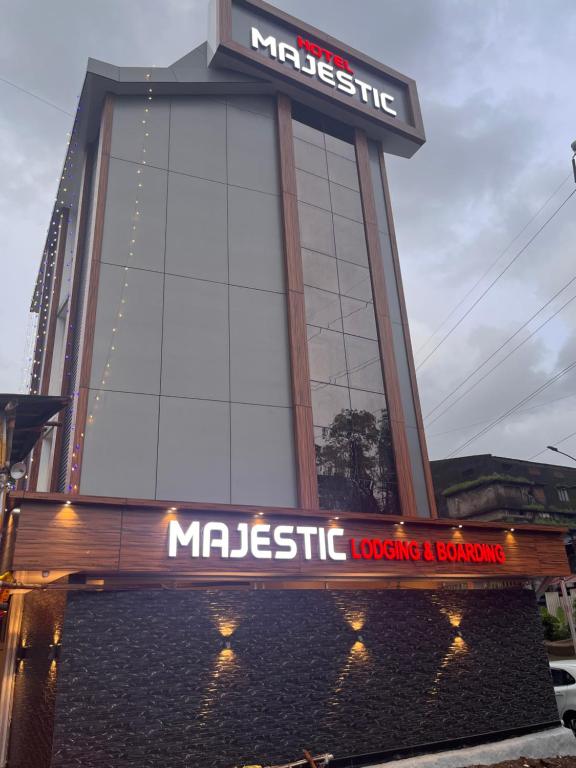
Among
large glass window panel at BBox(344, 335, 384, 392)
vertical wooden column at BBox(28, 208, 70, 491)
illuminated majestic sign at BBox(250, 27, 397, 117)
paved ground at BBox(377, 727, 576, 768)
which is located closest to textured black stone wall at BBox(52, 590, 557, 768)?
paved ground at BBox(377, 727, 576, 768)

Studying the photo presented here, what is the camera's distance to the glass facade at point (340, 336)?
17.0 m

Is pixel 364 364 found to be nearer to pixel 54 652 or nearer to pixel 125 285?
pixel 125 285

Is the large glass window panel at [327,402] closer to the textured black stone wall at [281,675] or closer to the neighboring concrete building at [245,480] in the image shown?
the neighboring concrete building at [245,480]

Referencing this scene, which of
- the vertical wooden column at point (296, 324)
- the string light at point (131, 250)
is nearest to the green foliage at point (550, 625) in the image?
the vertical wooden column at point (296, 324)

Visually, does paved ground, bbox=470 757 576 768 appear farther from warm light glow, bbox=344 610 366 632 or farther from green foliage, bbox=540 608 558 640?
green foliage, bbox=540 608 558 640

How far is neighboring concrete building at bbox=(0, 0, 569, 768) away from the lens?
1166 centimetres

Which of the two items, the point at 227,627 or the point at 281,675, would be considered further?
the point at 281,675

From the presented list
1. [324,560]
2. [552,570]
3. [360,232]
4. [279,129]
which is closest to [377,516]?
[324,560]

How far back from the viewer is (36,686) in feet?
41.9

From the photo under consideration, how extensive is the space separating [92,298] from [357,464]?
8884 mm

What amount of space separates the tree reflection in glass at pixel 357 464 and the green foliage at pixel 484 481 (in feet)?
93.0

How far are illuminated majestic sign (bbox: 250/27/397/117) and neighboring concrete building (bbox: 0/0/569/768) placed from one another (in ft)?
0.36

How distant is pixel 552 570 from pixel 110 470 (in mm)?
13310

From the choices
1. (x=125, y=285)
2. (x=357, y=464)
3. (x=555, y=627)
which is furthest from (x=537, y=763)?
(x=555, y=627)
